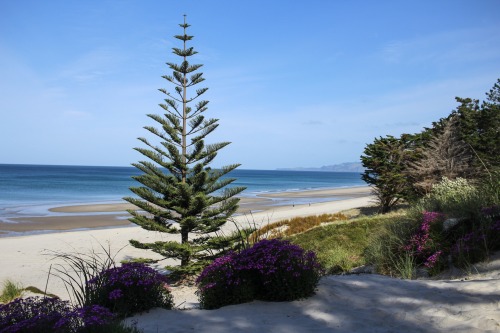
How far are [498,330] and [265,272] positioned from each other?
2258 millimetres

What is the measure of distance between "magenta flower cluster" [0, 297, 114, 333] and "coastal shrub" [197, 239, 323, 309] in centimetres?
141

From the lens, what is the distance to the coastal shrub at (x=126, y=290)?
4.23 metres

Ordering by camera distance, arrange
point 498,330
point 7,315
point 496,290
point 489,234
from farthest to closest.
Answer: point 489,234, point 496,290, point 7,315, point 498,330

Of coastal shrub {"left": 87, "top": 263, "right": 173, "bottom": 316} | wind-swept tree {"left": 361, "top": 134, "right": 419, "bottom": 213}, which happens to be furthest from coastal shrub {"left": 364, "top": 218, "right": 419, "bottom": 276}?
wind-swept tree {"left": 361, "top": 134, "right": 419, "bottom": 213}

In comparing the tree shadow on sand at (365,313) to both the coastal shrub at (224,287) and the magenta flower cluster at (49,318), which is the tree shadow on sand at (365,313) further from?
the magenta flower cluster at (49,318)

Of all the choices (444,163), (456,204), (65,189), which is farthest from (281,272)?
(65,189)

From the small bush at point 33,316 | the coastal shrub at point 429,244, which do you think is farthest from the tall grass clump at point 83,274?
the coastal shrub at point 429,244

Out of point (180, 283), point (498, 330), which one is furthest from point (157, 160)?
point (498, 330)

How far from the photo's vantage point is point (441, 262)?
5977mm

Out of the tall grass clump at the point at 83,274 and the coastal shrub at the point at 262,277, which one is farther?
the coastal shrub at the point at 262,277

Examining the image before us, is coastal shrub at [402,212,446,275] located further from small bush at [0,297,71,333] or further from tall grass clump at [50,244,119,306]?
small bush at [0,297,71,333]

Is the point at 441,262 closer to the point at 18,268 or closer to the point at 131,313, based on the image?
the point at 131,313

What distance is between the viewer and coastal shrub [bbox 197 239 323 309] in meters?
4.54

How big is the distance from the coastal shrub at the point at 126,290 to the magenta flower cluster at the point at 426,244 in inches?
162
